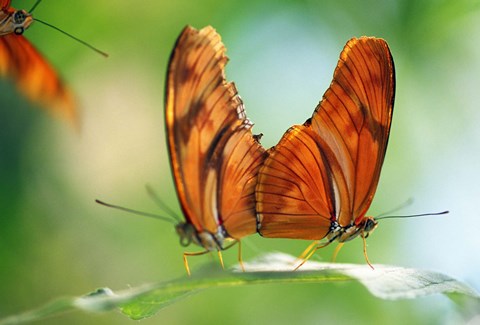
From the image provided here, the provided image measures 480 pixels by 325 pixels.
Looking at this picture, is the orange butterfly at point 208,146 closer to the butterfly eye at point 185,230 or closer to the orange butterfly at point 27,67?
the butterfly eye at point 185,230

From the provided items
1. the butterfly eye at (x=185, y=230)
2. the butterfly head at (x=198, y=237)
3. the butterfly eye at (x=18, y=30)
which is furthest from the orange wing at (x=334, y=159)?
the butterfly eye at (x=18, y=30)

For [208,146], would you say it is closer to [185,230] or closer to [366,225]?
[185,230]

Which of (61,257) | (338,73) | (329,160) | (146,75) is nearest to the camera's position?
(338,73)

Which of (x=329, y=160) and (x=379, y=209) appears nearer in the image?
(x=329, y=160)

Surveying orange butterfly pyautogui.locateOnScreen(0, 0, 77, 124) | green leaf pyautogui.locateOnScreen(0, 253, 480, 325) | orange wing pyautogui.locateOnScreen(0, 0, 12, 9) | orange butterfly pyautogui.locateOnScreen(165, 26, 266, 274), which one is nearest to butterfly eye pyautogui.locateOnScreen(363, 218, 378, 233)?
orange butterfly pyautogui.locateOnScreen(165, 26, 266, 274)

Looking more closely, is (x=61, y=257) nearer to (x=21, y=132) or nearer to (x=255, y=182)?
(x=21, y=132)

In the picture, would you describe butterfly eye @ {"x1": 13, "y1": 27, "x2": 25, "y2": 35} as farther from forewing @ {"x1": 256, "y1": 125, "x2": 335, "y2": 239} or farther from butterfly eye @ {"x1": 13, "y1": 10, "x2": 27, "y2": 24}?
forewing @ {"x1": 256, "y1": 125, "x2": 335, "y2": 239}

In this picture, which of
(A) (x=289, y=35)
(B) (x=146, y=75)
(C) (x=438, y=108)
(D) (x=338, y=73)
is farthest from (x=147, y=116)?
(D) (x=338, y=73)
